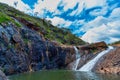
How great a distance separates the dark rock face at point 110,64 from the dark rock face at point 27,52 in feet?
48.1

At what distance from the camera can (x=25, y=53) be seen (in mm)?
67438

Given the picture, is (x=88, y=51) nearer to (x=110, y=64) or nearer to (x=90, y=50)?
(x=90, y=50)

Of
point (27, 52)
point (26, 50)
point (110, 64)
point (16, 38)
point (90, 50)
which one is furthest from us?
point (90, 50)

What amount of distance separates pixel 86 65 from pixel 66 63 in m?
8.91

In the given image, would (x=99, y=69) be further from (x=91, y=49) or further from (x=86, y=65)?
(x=91, y=49)

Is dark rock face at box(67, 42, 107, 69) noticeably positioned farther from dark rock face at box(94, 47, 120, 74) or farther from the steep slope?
dark rock face at box(94, 47, 120, 74)

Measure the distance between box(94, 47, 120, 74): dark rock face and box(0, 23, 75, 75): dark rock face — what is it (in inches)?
578

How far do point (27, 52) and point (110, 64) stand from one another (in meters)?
20.4

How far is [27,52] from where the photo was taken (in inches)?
2707

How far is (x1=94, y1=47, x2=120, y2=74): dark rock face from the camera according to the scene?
187ft

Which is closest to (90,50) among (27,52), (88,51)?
(88,51)

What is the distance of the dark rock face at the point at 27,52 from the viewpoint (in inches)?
2352

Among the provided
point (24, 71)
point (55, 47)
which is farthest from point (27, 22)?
point (24, 71)

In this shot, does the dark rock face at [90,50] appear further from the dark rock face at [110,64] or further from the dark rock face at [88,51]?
the dark rock face at [110,64]
